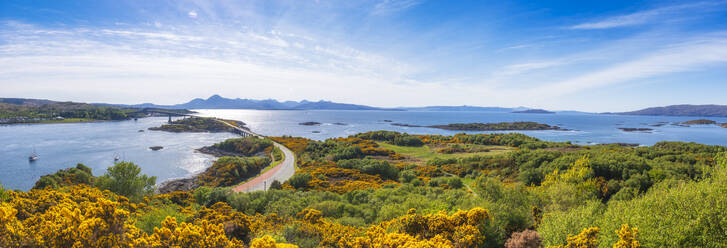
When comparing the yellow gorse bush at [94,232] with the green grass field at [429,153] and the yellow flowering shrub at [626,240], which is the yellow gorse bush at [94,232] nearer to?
the yellow flowering shrub at [626,240]

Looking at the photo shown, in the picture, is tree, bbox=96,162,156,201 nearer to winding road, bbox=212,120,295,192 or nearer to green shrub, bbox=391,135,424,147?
winding road, bbox=212,120,295,192

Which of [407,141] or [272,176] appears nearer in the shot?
[272,176]

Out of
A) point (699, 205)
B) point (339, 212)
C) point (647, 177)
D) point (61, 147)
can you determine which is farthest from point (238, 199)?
point (61, 147)

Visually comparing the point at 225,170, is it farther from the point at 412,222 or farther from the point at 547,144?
the point at 547,144

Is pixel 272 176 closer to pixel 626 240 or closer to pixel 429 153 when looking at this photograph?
pixel 429 153

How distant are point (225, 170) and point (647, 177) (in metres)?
48.9

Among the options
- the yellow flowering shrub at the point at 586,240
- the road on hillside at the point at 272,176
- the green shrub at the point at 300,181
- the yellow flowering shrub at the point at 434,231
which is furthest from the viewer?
the road on hillside at the point at 272,176

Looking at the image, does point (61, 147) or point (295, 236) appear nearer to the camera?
point (295, 236)

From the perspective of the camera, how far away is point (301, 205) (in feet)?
65.3

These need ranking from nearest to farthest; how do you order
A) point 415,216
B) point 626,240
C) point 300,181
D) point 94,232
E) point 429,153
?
point 94,232
point 626,240
point 415,216
point 300,181
point 429,153

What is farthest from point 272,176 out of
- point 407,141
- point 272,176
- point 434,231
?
point 407,141

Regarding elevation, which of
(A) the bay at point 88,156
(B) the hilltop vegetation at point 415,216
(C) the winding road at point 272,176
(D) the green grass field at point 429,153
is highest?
(B) the hilltop vegetation at point 415,216

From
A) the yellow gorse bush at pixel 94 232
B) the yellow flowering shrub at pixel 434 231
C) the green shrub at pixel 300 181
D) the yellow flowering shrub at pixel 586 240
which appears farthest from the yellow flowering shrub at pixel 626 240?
the green shrub at pixel 300 181

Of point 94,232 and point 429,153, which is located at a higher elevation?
point 94,232
